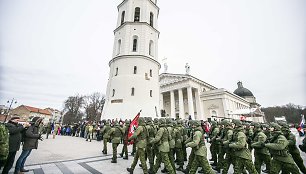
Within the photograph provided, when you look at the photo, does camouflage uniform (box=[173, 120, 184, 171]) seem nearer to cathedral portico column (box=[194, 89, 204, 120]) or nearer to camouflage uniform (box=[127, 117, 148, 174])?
camouflage uniform (box=[127, 117, 148, 174])

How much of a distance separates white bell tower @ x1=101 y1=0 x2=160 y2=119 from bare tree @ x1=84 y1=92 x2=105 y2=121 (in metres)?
29.9

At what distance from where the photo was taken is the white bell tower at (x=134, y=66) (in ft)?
63.8

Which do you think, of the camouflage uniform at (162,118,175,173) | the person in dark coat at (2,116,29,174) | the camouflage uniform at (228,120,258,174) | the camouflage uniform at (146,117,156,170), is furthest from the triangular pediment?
the person in dark coat at (2,116,29,174)

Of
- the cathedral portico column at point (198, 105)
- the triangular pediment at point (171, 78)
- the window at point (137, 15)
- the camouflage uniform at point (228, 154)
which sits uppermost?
the window at point (137, 15)

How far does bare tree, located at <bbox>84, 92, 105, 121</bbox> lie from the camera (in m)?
48.3

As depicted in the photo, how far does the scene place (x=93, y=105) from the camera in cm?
5022

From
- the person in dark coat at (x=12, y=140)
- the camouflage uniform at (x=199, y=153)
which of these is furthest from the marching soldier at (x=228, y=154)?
the person in dark coat at (x=12, y=140)

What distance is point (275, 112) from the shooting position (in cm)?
9881

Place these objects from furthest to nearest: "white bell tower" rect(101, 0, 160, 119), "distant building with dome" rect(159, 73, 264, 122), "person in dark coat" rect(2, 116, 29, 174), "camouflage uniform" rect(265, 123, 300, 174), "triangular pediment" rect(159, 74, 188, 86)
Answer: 1. "triangular pediment" rect(159, 74, 188, 86)
2. "distant building with dome" rect(159, 73, 264, 122)
3. "white bell tower" rect(101, 0, 160, 119)
4. "person in dark coat" rect(2, 116, 29, 174)
5. "camouflage uniform" rect(265, 123, 300, 174)

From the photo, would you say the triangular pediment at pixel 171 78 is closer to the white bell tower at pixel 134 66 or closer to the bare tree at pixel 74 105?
the white bell tower at pixel 134 66

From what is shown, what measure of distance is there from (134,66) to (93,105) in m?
34.7

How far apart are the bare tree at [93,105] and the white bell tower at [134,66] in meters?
29.9

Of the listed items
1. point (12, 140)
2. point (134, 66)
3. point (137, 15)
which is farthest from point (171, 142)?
point (137, 15)

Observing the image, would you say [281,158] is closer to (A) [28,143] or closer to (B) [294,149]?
(B) [294,149]
